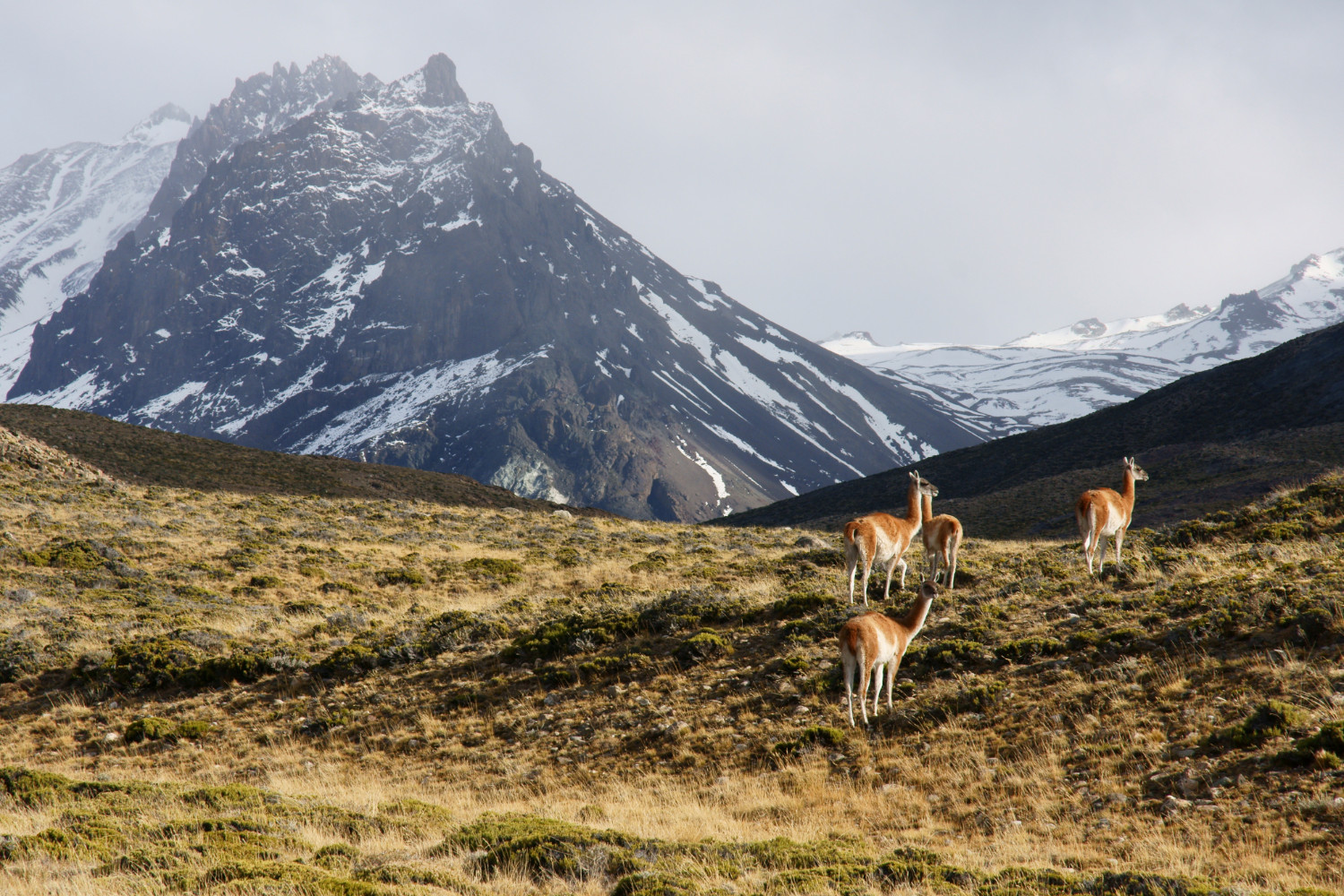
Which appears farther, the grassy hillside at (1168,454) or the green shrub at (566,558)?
the grassy hillside at (1168,454)

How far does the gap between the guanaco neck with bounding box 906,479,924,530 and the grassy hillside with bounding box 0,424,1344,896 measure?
1.74 metres

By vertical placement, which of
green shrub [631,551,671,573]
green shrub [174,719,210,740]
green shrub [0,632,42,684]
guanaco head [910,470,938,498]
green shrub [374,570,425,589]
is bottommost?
green shrub [174,719,210,740]

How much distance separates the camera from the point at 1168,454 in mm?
56094

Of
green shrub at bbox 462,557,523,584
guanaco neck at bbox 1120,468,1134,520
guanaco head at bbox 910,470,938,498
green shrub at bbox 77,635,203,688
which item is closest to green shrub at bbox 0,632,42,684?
green shrub at bbox 77,635,203,688

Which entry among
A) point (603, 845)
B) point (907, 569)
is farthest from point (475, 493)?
point (603, 845)

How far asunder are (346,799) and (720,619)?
810 centimetres

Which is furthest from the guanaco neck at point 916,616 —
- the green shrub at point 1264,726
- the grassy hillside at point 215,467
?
the grassy hillside at point 215,467

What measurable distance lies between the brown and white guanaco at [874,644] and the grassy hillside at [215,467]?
42.5 meters

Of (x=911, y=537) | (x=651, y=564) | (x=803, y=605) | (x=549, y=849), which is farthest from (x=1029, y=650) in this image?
(x=651, y=564)

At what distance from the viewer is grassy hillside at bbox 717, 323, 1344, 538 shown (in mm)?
43500

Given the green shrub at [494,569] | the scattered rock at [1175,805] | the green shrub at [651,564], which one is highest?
the scattered rock at [1175,805]

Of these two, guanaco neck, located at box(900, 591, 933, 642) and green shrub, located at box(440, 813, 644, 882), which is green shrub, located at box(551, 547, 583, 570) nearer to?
guanaco neck, located at box(900, 591, 933, 642)

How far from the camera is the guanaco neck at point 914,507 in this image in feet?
57.0

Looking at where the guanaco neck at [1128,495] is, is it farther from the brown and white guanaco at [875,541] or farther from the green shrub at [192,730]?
the green shrub at [192,730]
